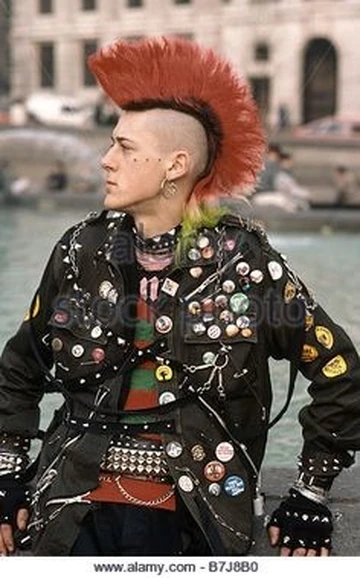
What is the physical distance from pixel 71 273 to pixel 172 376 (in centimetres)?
32

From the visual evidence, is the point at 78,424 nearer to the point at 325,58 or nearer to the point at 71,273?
the point at 71,273

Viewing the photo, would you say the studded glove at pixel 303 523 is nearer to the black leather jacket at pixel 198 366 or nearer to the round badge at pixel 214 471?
the black leather jacket at pixel 198 366

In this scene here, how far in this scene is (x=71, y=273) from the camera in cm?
249

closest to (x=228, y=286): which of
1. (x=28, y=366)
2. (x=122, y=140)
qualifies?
(x=122, y=140)

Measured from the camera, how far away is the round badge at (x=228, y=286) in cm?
242

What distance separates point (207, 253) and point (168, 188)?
0.16 meters

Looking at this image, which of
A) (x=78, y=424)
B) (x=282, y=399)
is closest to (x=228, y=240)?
(x=78, y=424)

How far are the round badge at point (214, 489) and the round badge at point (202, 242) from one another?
0.49 metres

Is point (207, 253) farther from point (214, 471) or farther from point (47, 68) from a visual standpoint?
point (47, 68)

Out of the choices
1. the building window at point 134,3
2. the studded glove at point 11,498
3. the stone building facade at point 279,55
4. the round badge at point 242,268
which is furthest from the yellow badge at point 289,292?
the stone building facade at point 279,55

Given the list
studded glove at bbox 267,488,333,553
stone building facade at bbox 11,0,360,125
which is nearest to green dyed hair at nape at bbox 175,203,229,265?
studded glove at bbox 267,488,333,553

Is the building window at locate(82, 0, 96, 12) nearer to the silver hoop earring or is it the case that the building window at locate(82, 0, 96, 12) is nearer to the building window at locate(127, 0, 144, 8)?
the building window at locate(127, 0, 144, 8)

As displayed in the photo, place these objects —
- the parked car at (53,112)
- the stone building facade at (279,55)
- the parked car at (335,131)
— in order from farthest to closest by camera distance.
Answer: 1. the stone building facade at (279,55)
2. the parked car at (53,112)
3. the parked car at (335,131)

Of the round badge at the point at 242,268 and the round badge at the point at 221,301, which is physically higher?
the round badge at the point at 242,268
